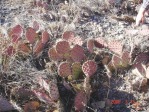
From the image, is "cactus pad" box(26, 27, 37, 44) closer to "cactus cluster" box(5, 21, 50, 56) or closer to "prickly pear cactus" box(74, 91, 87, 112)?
"cactus cluster" box(5, 21, 50, 56)

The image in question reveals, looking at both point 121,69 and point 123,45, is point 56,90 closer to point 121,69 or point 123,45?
point 121,69

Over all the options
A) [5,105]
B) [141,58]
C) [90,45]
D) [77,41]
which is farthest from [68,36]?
[5,105]

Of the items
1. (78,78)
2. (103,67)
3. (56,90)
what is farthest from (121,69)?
(56,90)

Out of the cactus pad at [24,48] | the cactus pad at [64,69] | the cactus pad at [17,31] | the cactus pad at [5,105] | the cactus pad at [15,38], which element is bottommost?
the cactus pad at [5,105]

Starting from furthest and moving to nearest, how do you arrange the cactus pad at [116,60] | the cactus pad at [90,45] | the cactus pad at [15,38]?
the cactus pad at [15,38] → the cactus pad at [90,45] → the cactus pad at [116,60]

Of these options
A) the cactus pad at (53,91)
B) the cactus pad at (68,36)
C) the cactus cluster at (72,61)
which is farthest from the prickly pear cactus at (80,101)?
the cactus pad at (68,36)

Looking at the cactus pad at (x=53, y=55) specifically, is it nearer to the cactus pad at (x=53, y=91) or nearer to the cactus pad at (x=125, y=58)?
the cactus pad at (x=53, y=91)
